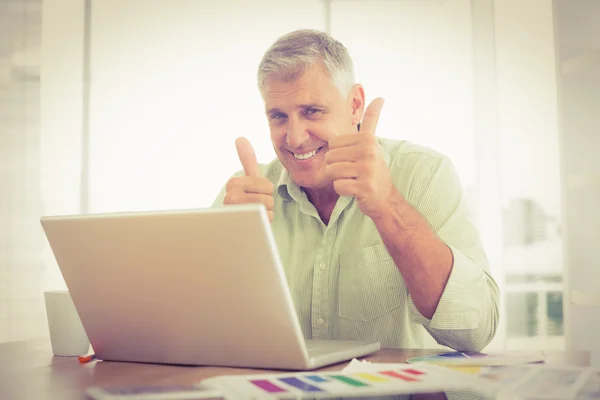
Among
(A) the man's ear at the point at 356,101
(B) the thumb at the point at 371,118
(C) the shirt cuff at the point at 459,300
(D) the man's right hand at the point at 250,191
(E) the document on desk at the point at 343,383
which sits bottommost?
(E) the document on desk at the point at 343,383

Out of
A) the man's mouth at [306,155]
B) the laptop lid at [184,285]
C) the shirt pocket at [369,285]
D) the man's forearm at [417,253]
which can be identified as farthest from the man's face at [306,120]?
the laptop lid at [184,285]

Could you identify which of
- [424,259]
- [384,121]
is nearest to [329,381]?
[424,259]

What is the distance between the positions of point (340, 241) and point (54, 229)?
2.55ft

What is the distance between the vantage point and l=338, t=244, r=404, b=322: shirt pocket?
4.91 ft

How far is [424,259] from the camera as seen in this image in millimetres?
1145

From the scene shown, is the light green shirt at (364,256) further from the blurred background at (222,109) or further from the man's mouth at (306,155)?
the blurred background at (222,109)

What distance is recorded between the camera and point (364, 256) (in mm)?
1526

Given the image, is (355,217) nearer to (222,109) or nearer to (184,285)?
(184,285)

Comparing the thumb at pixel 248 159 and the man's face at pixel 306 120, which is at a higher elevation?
the man's face at pixel 306 120

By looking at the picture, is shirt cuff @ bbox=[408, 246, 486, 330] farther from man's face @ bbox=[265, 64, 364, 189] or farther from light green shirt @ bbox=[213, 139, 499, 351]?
man's face @ bbox=[265, 64, 364, 189]

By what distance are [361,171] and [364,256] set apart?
1.42 ft

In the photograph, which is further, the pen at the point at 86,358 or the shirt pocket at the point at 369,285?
the shirt pocket at the point at 369,285

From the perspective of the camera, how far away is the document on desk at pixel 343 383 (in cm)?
70

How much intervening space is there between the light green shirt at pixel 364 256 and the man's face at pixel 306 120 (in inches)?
3.4
